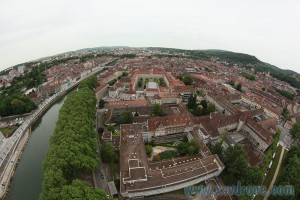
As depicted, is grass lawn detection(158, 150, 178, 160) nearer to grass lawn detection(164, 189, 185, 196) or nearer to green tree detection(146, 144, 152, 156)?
green tree detection(146, 144, 152, 156)

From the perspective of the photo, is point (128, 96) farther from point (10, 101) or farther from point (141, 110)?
point (10, 101)

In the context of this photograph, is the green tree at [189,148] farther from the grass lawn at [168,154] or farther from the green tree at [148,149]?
the green tree at [148,149]

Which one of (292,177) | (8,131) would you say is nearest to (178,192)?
(292,177)

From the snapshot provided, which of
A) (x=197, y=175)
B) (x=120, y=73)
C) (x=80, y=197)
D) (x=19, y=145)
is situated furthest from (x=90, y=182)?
(x=120, y=73)

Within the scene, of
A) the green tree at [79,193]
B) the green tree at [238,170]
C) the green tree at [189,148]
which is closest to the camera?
the green tree at [79,193]

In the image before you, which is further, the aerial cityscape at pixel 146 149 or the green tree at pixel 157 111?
the green tree at pixel 157 111

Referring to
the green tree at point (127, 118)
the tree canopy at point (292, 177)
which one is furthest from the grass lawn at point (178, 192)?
the green tree at point (127, 118)
